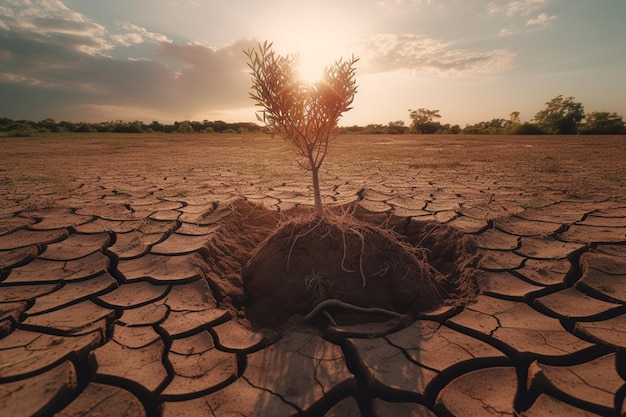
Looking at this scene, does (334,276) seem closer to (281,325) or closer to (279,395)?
(281,325)

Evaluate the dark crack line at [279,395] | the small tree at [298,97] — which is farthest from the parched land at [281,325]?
the small tree at [298,97]

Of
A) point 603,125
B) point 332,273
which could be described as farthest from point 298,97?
point 603,125

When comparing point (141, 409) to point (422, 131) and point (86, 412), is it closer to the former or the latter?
point (86, 412)

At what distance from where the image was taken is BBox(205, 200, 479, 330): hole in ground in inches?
72.7

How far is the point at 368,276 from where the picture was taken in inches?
80.2

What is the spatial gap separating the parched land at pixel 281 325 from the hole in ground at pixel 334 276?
1.2 inches

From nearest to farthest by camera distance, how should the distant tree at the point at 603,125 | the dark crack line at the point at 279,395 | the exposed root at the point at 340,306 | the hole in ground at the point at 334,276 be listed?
the dark crack line at the point at 279,395
the exposed root at the point at 340,306
the hole in ground at the point at 334,276
the distant tree at the point at 603,125

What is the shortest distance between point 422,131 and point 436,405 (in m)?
26.4

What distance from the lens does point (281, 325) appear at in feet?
5.73

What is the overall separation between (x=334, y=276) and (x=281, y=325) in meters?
0.43

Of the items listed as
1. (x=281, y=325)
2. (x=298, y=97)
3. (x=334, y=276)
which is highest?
(x=298, y=97)

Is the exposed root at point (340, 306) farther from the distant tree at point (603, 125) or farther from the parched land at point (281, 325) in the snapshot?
the distant tree at point (603, 125)

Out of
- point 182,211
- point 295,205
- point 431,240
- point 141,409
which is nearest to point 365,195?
point 295,205

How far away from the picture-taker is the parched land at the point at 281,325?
125 centimetres
